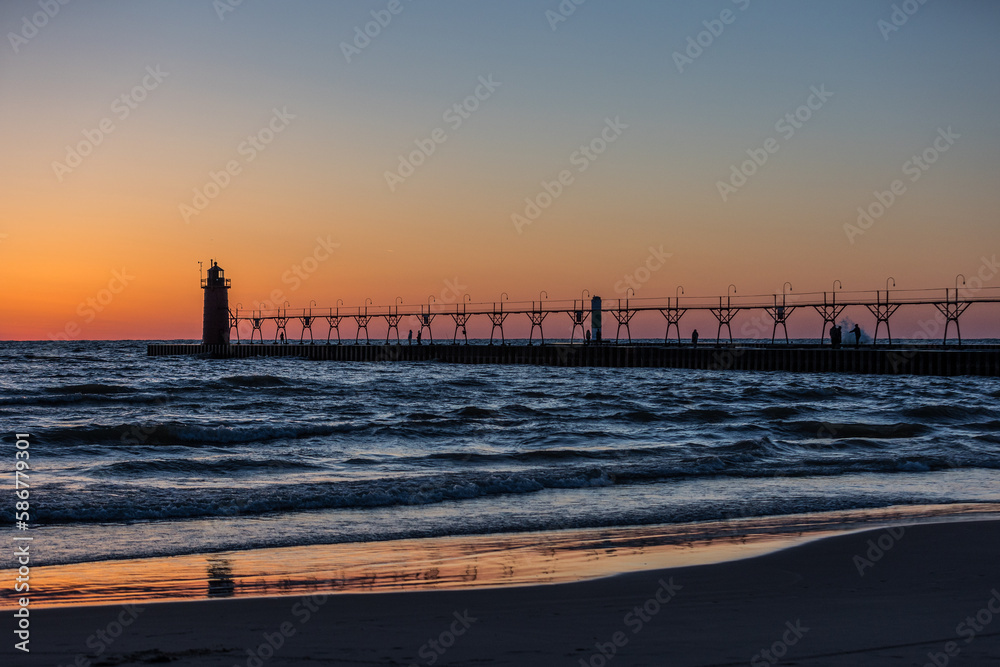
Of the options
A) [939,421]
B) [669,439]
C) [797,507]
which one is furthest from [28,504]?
[939,421]

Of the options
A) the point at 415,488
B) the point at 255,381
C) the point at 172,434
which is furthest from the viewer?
the point at 255,381

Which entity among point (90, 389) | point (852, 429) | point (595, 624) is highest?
point (595, 624)

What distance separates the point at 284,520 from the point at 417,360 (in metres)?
52.3

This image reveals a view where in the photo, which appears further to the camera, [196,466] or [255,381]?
[255,381]

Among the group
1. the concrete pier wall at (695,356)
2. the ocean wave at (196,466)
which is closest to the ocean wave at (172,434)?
the ocean wave at (196,466)

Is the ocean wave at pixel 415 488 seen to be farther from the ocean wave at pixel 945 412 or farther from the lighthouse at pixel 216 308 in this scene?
the lighthouse at pixel 216 308

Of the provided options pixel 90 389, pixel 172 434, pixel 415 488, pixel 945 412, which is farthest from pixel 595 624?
pixel 90 389

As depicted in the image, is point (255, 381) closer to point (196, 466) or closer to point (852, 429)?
point (196, 466)

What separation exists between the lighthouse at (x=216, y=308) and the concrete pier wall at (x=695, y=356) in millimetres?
1539

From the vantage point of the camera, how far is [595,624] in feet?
16.5

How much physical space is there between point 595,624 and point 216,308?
61.1 meters

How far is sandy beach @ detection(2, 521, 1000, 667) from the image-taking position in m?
4.37

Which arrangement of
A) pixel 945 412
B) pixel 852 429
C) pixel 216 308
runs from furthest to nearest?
1. pixel 216 308
2. pixel 945 412
3. pixel 852 429

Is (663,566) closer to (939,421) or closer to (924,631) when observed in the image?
(924,631)
